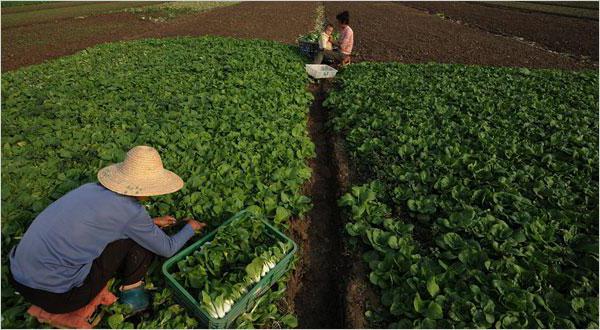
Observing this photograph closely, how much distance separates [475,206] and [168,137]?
4.70 metres

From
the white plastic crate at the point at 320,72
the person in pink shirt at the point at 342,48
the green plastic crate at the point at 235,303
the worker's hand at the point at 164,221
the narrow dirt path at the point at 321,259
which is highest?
the person in pink shirt at the point at 342,48

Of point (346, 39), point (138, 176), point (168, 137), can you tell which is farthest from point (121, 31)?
point (138, 176)

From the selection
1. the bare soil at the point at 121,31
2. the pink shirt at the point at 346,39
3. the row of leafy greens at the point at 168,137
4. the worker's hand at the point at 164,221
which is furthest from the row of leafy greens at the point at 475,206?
the bare soil at the point at 121,31

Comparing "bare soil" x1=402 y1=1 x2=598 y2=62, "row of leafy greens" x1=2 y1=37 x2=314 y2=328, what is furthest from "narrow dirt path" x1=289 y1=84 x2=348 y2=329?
"bare soil" x1=402 y1=1 x2=598 y2=62

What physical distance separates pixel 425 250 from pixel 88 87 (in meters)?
7.98

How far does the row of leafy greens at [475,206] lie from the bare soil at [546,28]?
13.0m

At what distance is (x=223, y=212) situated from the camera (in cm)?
371

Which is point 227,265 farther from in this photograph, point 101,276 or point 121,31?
point 121,31

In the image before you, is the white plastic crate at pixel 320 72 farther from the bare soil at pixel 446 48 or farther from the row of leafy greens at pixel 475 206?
the bare soil at pixel 446 48

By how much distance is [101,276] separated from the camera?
272 centimetres

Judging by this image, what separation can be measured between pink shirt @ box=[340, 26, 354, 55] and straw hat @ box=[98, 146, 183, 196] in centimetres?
839

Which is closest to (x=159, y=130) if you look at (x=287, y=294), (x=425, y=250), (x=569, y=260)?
(x=287, y=294)

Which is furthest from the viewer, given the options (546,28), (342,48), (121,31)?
(546,28)

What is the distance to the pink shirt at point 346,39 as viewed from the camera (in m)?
9.64
